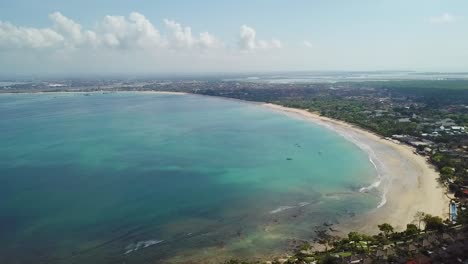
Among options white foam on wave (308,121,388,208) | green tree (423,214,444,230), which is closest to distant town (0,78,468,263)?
green tree (423,214,444,230)

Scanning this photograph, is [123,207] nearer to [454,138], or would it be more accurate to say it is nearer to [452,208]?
[452,208]

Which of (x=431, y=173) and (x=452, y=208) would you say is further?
(x=431, y=173)

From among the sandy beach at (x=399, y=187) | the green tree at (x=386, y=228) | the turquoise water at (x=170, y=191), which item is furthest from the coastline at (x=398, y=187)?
the turquoise water at (x=170, y=191)

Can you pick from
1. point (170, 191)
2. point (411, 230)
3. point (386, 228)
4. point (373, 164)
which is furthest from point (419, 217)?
point (170, 191)

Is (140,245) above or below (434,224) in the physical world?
below

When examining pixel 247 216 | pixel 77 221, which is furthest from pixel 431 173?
pixel 77 221

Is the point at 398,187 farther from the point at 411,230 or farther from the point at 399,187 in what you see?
the point at 411,230
